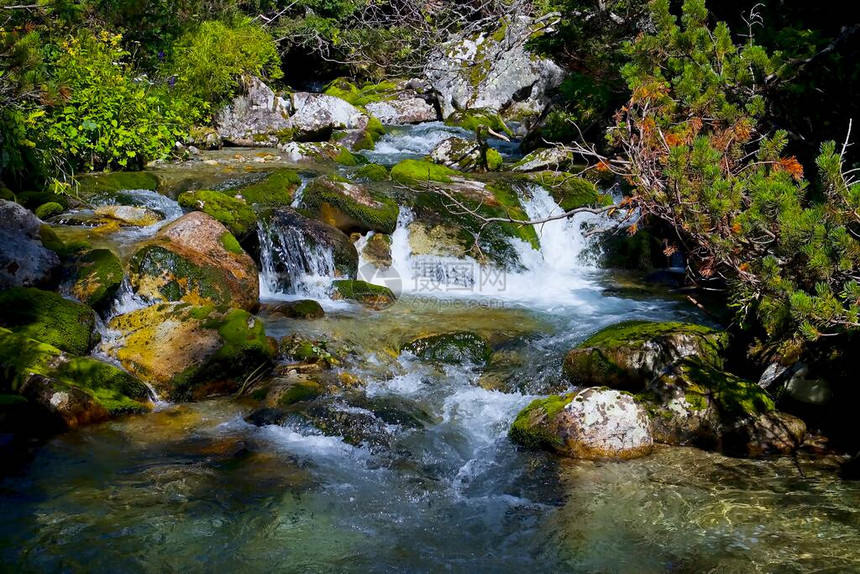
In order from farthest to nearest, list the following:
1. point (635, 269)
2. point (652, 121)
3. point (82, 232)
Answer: point (635, 269)
point (82, 232)
point (652, 121)

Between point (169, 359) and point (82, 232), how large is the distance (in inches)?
154

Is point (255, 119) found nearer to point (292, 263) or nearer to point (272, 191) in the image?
point (272, 191)

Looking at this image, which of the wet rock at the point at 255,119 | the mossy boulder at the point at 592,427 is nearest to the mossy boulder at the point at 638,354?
the mossy boulder at the point at 592,427

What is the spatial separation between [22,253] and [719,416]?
7957 millimetres

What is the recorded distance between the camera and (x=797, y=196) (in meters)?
4.52

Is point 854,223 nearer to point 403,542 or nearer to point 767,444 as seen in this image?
point 767,444

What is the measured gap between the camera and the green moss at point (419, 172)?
1353cm

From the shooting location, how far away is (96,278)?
26.5 feet

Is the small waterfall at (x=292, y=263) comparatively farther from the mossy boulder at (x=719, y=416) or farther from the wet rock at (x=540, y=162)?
the wet rock at (x=540, y=162)

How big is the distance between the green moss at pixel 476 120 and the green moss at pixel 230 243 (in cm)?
1219

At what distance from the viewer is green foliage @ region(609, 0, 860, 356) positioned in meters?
4.18

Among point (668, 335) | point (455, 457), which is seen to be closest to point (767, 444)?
→ point (668, 335)

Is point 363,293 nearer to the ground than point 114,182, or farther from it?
nearer to the ground

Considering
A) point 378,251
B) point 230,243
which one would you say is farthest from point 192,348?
point 378,251
